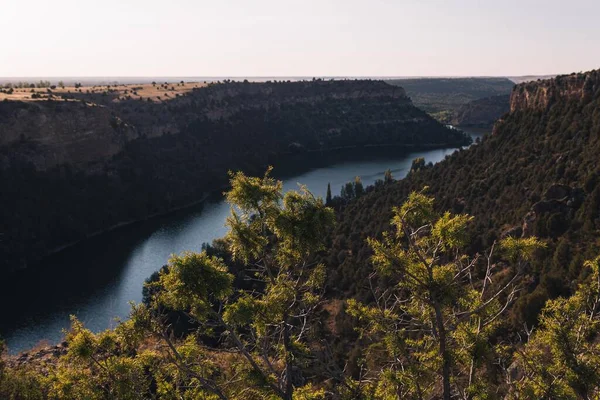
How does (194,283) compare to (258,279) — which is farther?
(258,279)

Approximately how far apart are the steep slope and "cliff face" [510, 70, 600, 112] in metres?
0.15

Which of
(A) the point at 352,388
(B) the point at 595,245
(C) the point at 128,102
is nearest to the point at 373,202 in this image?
(B) the point at 595,245

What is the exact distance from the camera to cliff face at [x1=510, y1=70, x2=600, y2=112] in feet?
196

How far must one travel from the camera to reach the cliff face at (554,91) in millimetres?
59716

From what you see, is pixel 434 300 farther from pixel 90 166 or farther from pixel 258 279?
pixel 90 166

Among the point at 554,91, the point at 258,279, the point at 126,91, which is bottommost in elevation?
the point at 258,279

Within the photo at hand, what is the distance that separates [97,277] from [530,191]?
72231mm

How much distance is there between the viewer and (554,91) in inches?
2598

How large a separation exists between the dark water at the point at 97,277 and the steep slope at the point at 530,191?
85.6 ft

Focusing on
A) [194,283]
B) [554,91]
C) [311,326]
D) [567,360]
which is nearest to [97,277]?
[194,283]

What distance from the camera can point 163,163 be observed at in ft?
475

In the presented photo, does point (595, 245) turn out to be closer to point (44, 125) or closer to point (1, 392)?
point (1, 392)

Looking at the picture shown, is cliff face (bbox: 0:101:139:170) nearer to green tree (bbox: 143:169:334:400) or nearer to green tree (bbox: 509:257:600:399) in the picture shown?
green tree (bbox: 143:169:334:400)

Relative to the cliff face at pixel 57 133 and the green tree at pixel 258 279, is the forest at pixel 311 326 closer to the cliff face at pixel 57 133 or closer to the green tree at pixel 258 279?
the green tree at pixel 258 279
